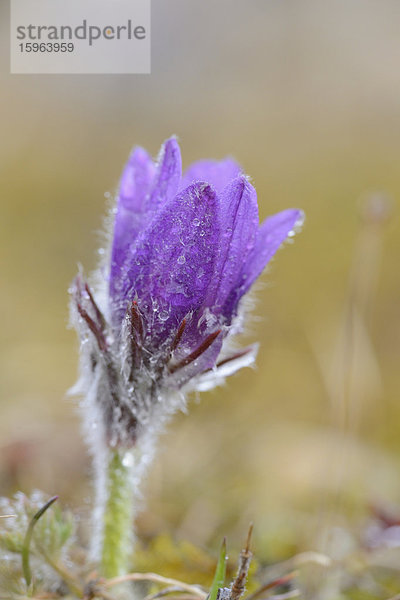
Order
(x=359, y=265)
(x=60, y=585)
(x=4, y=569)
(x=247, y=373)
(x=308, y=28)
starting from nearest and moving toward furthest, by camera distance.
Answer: (x=4, y=569), (x=60, y=585), (x=359, y=265), (x=247, y=373), (x=308, y=28)

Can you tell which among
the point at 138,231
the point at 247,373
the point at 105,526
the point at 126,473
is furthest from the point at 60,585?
the point at 247,373

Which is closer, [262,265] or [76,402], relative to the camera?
[262,265]

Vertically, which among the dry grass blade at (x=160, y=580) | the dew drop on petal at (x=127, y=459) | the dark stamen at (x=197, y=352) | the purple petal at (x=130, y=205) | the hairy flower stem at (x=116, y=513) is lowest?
the dry grass blade at (x=160, y=580)

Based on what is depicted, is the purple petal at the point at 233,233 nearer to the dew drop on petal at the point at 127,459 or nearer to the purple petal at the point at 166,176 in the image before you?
the purple petal at the point at 166,176

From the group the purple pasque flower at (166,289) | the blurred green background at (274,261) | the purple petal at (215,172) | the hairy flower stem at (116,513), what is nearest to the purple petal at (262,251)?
the purple pasque flower at (166,289)

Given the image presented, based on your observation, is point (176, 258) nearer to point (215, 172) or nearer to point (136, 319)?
point (136, 319)

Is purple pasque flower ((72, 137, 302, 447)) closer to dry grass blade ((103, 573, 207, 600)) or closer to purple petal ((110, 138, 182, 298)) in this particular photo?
purple petal ((110, 138, 182, 298))

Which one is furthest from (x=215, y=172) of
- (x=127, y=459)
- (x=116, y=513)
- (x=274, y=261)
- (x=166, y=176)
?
(x=274, y=261)

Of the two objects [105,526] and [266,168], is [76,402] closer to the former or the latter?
[105,526]

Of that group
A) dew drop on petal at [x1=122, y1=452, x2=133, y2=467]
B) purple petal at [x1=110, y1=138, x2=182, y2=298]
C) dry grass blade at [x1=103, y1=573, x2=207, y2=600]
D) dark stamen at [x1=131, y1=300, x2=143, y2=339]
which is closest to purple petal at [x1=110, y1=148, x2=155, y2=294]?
purple petal at [x1=110, y1=138, x2=182, y2=298]
